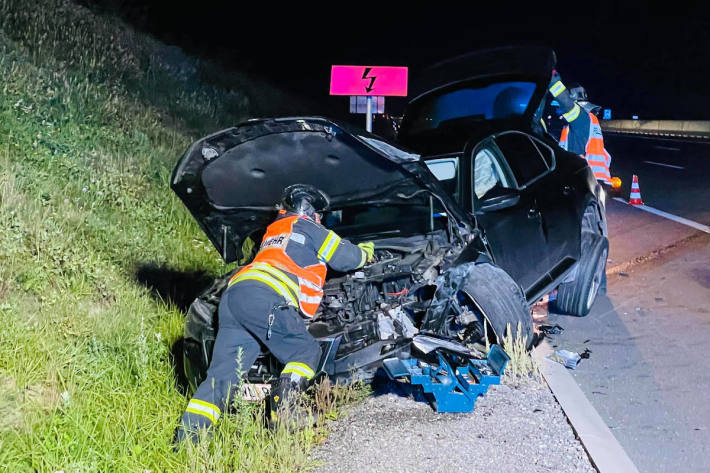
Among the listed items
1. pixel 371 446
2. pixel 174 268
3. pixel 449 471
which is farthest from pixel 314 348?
pixel 174 268

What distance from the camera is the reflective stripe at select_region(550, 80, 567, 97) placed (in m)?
8.00

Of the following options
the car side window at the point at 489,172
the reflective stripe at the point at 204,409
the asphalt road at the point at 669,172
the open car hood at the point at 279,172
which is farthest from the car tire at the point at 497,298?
the asphalt road at the point at 669,172

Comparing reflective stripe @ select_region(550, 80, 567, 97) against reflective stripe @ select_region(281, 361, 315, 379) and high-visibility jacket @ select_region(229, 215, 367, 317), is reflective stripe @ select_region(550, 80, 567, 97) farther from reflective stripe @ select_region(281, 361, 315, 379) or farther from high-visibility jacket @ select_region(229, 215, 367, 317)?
reflective stripe @ select_region(281, 361, 315, 379)

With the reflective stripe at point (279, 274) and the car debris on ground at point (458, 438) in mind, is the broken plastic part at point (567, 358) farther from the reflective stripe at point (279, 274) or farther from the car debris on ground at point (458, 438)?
the reflective stripe at point (279, 274)

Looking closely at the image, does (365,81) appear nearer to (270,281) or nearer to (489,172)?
(489,172)

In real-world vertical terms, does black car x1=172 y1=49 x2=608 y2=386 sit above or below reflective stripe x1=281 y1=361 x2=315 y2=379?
above

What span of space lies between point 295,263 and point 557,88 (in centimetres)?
441

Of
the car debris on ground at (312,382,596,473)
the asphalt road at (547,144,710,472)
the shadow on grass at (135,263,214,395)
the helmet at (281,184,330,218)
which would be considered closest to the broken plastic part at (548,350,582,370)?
the asphalt road at (547,144,710,472)

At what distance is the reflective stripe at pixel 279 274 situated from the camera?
466 cm

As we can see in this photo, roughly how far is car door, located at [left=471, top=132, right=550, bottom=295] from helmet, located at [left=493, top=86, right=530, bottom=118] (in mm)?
535

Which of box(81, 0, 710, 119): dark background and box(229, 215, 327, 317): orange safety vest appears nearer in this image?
box(229, 215, 327, 317): orange safety vest

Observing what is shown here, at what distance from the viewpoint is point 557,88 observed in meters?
8.09

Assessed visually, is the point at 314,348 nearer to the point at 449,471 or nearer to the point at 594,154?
the point at 449,471

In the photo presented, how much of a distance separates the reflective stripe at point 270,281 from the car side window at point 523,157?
8.99ft
